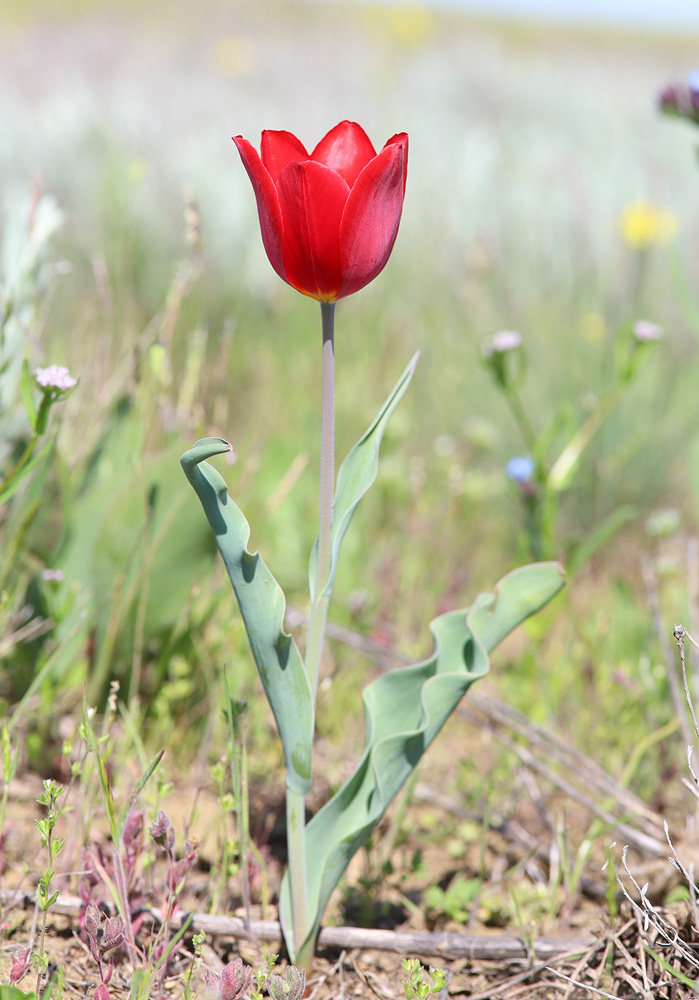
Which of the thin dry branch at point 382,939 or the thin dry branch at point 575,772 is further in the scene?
the thin dry branch at point 575,772

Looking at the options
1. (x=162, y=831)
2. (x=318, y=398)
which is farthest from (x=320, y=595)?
(x=318, y=398)

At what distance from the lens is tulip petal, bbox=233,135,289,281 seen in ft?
2.66

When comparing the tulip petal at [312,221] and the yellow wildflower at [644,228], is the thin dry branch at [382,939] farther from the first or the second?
the yellow wildflower at [644,228]

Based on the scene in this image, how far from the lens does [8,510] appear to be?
153 cm

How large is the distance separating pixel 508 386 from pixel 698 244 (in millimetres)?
2270

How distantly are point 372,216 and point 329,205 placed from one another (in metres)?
0.04

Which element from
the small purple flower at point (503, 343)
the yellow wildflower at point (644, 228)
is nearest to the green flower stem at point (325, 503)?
the small purple flower at point (503, 343)

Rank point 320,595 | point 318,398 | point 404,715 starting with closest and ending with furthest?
point 320,595 < point 404,715 < point 318,398

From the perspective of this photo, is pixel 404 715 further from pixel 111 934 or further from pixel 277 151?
pixel 277 151

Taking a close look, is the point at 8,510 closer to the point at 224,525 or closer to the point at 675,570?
the point at 224,525

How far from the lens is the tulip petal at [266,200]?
81 cm

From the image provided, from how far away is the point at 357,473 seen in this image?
91cm

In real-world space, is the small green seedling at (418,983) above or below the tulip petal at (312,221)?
below

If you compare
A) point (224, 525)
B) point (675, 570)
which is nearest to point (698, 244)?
point (675, 570)
